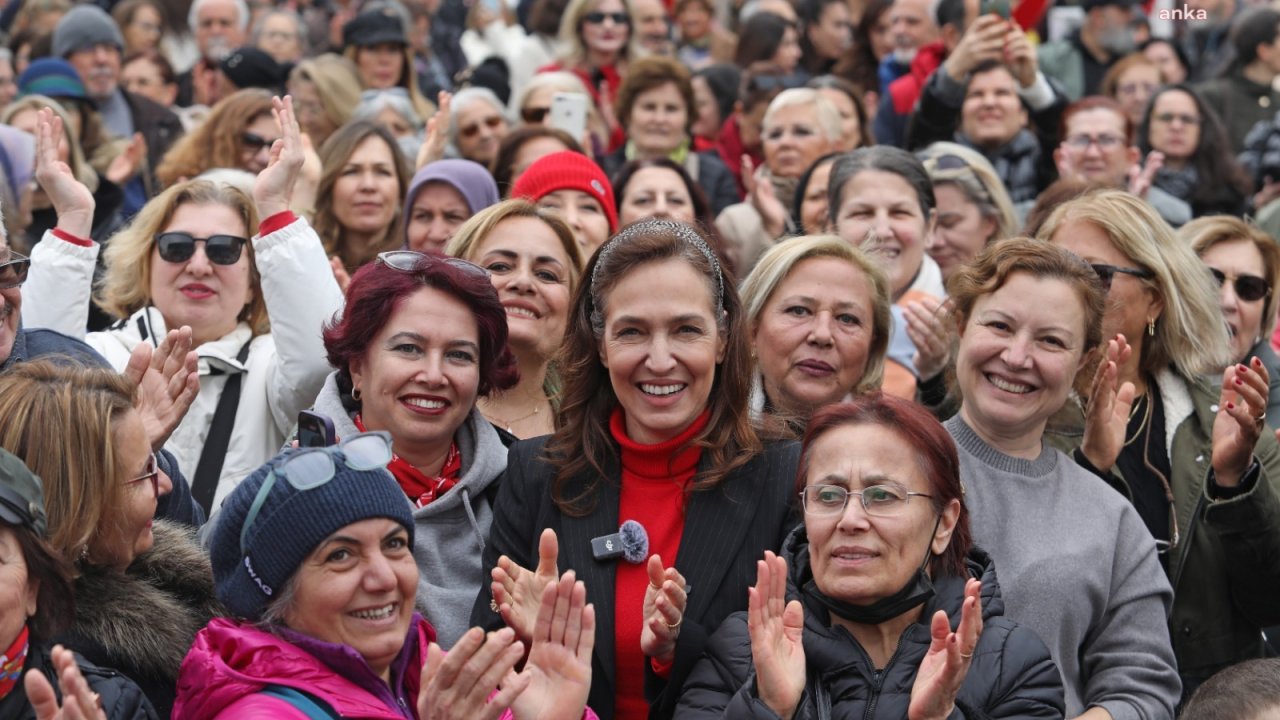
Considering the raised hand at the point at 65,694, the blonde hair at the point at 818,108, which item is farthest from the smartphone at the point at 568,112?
A: the raised hand at the point at 65,694

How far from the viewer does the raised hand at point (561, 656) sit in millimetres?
3857

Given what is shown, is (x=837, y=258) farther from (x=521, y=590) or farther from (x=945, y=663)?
(x=945, y=663)

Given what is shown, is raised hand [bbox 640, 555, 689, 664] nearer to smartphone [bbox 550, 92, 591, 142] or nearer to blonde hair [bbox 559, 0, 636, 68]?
smartphone [bbox 550, 92, 591, 142]

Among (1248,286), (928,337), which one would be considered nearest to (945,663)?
(928,337)

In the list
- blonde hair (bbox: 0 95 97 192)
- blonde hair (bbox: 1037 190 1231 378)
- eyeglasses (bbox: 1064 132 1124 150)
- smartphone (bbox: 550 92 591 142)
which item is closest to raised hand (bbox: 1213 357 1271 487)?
blonde hair (bbox: 1037 190 1231 378)

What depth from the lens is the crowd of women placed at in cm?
381

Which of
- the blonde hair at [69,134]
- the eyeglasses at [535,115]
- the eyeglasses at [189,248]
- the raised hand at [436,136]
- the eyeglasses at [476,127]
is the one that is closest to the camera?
the eyeglasses at [189,248]

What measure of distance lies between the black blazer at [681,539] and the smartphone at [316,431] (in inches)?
24.6

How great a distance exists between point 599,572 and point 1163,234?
2.60m

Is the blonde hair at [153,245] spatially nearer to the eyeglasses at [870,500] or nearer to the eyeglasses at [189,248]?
the eyeglasses at [189,248]

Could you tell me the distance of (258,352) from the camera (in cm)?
595

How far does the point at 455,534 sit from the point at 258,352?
1.47 meters

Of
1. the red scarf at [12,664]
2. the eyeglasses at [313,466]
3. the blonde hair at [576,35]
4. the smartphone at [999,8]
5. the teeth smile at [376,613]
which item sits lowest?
the red scarf at [12,664]

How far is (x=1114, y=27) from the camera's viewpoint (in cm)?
1241
